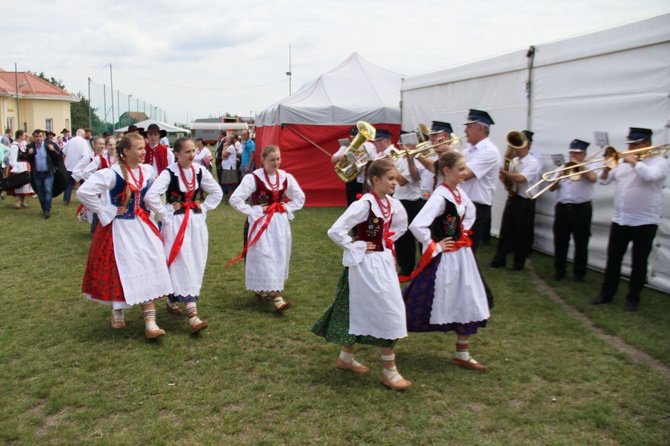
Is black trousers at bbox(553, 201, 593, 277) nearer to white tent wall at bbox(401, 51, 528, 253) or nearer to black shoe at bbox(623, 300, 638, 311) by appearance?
black shoe at bbox(623, 300, 638, 311)

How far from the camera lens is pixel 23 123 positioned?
3556 centimetres

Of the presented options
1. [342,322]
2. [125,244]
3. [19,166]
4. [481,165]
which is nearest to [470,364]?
[342,322]

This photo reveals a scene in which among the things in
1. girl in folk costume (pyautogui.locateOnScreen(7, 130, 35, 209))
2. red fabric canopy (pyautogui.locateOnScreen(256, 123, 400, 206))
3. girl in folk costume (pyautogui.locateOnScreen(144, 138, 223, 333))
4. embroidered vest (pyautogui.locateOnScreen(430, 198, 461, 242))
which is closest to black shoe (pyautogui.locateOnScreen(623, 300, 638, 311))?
embroidered vest (pyautogui.locateOnScreen(430, 198, 461, 242))

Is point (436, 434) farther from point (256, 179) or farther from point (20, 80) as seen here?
point (20, 80)

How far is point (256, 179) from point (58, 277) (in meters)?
3.25

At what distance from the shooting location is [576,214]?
274 inches

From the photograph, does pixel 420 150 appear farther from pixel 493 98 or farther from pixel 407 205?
pixel 493 98

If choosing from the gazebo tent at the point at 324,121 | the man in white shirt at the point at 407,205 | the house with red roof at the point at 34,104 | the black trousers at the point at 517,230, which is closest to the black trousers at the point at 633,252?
the black trousers at the point at 517,230

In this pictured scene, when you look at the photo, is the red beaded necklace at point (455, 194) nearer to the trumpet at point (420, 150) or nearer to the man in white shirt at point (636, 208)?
the trumpet at point (420, 150)

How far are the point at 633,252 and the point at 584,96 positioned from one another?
8.06 feet

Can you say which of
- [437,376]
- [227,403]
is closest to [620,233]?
[437,376]

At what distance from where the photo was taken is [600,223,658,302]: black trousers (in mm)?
5844

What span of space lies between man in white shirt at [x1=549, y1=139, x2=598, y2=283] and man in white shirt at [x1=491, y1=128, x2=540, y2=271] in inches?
20.5

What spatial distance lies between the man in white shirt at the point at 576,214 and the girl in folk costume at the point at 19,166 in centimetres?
1091
